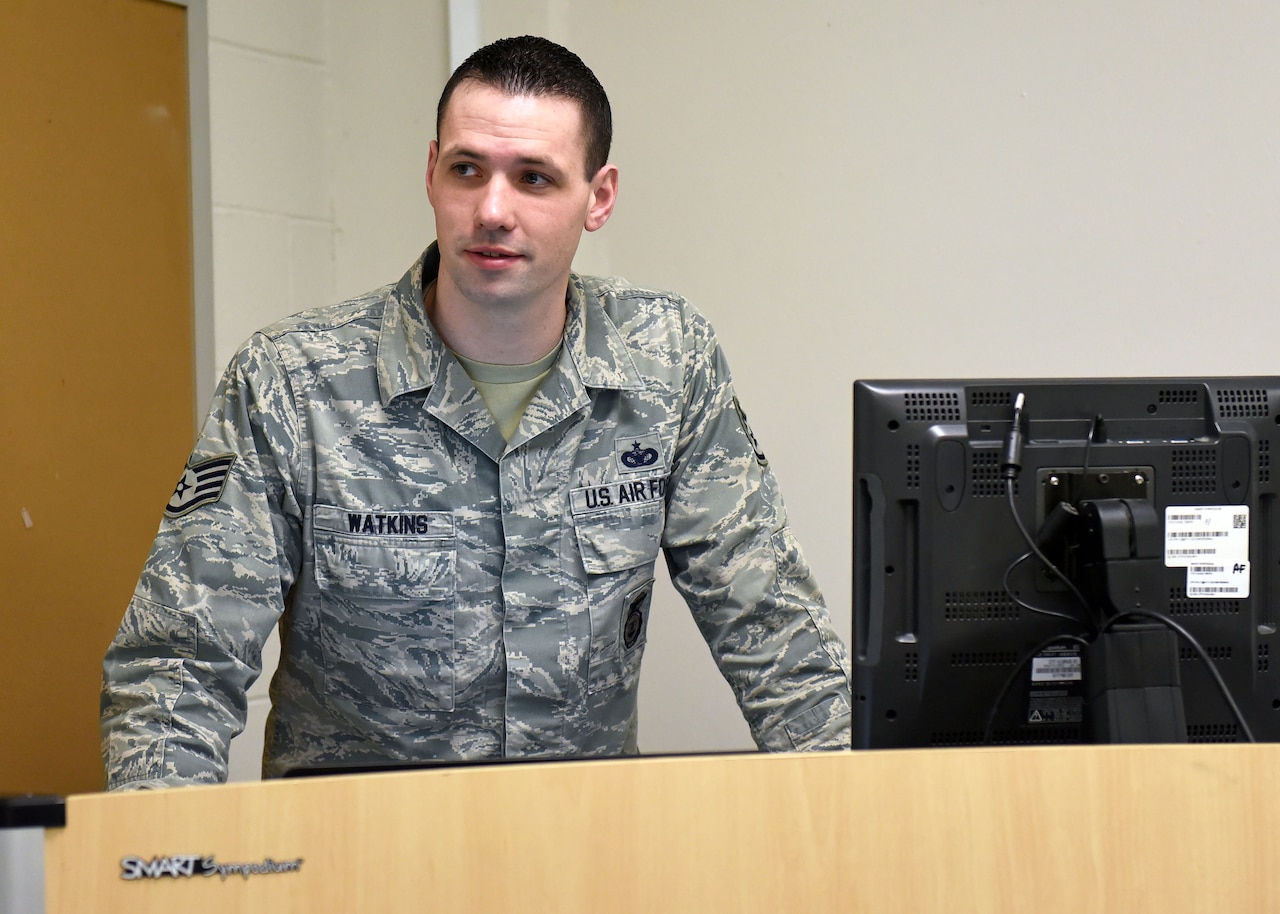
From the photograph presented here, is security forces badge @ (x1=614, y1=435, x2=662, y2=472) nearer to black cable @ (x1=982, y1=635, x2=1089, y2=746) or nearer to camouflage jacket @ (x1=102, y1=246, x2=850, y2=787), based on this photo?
camouflage jacket @ (x1=102, y1=246, x2=850, y2=787)

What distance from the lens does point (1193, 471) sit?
3.67 feet

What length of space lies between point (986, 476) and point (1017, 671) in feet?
0.59

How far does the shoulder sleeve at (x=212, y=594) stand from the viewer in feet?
4.14

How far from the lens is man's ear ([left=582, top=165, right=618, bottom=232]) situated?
1.68 metres

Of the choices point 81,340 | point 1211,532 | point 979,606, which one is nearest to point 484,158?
point 979,606

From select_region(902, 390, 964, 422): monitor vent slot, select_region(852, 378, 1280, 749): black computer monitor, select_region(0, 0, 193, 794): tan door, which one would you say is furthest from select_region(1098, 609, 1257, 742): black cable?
select_region(0, 0, 193, 794): tan door

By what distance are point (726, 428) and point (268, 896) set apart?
1.01 m

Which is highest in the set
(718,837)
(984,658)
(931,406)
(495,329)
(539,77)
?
(539,77)

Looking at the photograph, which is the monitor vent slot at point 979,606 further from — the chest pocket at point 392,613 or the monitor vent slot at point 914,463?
the chest pocket at point 392,613

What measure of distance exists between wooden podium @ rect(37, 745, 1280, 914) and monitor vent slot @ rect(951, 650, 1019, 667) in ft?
0.52

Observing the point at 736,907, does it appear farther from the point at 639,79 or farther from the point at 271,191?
the point at 271,191

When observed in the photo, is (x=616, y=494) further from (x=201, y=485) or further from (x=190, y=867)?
(x=190, y=867)

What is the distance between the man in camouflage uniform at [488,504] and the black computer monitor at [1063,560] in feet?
1.35

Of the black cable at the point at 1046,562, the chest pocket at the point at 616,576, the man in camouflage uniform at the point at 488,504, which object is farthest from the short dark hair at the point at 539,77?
the black cable at the point at 1046,562
